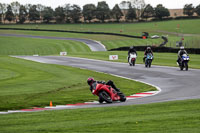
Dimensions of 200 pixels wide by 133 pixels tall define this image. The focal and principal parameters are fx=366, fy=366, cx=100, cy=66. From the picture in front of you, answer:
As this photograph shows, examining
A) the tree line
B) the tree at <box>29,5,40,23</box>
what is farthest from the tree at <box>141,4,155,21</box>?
the tree at <box>29,5,40,23</box>

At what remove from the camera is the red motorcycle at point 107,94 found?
1384cm

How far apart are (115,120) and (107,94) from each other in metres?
4.36

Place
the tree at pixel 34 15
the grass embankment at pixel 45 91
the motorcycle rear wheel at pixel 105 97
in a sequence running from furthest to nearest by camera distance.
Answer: the tree at pixel 34 15 < the grass embankment at pixel 45 91 < the motorcycle rear wheel at pixel 105 97

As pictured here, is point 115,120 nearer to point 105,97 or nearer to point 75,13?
point 105,97

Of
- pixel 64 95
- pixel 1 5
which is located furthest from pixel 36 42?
pixel 1 5

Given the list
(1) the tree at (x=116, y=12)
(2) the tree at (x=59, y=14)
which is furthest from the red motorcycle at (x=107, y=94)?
(1) the tree at (x=116, y=12)

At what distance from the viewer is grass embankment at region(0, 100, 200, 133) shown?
859 centimetres

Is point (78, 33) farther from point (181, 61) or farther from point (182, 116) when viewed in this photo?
point (182, 116)

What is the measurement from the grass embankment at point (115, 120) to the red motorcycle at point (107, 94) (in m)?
2.06

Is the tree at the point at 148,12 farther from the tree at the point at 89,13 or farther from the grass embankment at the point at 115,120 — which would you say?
the grass embankment at the point at 115,120

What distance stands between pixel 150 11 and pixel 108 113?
130225mm

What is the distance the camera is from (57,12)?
139 meters

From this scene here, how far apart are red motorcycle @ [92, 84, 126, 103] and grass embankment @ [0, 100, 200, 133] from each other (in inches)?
81.1

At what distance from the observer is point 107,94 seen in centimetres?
1401
